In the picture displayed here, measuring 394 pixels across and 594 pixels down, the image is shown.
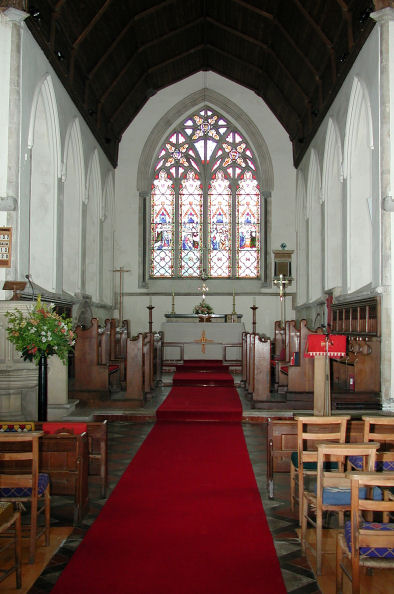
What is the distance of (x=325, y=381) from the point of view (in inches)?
201

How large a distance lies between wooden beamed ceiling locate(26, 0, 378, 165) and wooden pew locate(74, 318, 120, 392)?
4.55m

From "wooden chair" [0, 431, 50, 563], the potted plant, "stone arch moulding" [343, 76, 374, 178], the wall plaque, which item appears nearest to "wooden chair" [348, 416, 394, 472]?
"wooden chair" [0, 431, 50, 563]

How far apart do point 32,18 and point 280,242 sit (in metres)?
9.51

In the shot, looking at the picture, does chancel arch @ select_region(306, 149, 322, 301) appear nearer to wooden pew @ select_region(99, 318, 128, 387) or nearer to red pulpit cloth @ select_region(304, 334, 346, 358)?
wooden pew @ select_region(99, 318, 128, 387)

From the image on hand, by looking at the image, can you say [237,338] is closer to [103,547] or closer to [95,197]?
[95,197]

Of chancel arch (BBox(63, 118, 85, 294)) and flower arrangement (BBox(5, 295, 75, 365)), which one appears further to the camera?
chancel arch (BBox(63, 118, 85, 294))

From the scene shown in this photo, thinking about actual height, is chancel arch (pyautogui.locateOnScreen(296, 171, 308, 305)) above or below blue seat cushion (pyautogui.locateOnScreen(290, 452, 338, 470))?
above

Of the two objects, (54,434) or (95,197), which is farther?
(95,197)

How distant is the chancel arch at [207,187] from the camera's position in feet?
54.6

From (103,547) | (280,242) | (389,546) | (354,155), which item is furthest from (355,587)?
(280,242)

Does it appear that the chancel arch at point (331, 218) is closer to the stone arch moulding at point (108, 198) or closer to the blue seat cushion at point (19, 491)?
the stone arch moulding at point (108, 198)

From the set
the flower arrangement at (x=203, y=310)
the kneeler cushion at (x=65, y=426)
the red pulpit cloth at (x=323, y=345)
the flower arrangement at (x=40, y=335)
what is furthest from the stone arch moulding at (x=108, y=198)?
the kneeler cushion at (x=65, y=426)

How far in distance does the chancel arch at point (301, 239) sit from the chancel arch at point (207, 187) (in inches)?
39.6

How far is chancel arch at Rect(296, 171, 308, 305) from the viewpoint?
15.4 meters
